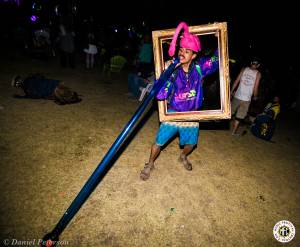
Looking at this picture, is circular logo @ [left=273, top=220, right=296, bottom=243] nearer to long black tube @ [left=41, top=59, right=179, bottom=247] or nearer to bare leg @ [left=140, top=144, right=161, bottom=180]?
bare leg @ [left=140, top=144, right=161, bottom=180]

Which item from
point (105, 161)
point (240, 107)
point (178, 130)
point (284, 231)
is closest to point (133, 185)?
point (178, 130)

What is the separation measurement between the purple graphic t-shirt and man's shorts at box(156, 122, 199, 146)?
1.12 feet

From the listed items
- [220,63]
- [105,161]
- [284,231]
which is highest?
[220,63]

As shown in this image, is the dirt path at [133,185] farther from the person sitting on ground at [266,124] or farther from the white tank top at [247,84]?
the white tank top at [247,84]

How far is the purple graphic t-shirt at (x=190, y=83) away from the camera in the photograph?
2.88 metres

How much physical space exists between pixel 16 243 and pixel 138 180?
1.82 m

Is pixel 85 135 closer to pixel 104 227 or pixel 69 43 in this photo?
pixel 104 227

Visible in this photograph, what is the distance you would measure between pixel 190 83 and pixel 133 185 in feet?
6.10

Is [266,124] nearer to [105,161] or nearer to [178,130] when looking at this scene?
[178,130]

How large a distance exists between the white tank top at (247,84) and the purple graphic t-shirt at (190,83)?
8.30ft

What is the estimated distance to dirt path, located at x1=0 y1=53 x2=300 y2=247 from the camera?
2.64 meters

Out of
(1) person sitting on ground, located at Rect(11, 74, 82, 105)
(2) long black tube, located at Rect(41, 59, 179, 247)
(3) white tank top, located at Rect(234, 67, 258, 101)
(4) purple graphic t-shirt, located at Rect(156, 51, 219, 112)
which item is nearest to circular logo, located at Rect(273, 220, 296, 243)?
(4) purple graphic t-shirt, located at Rect(156, 51, 219, 112)

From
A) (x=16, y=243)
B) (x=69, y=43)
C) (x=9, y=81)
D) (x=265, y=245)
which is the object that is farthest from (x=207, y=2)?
(x=16, y=243)

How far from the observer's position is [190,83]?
115 inches
